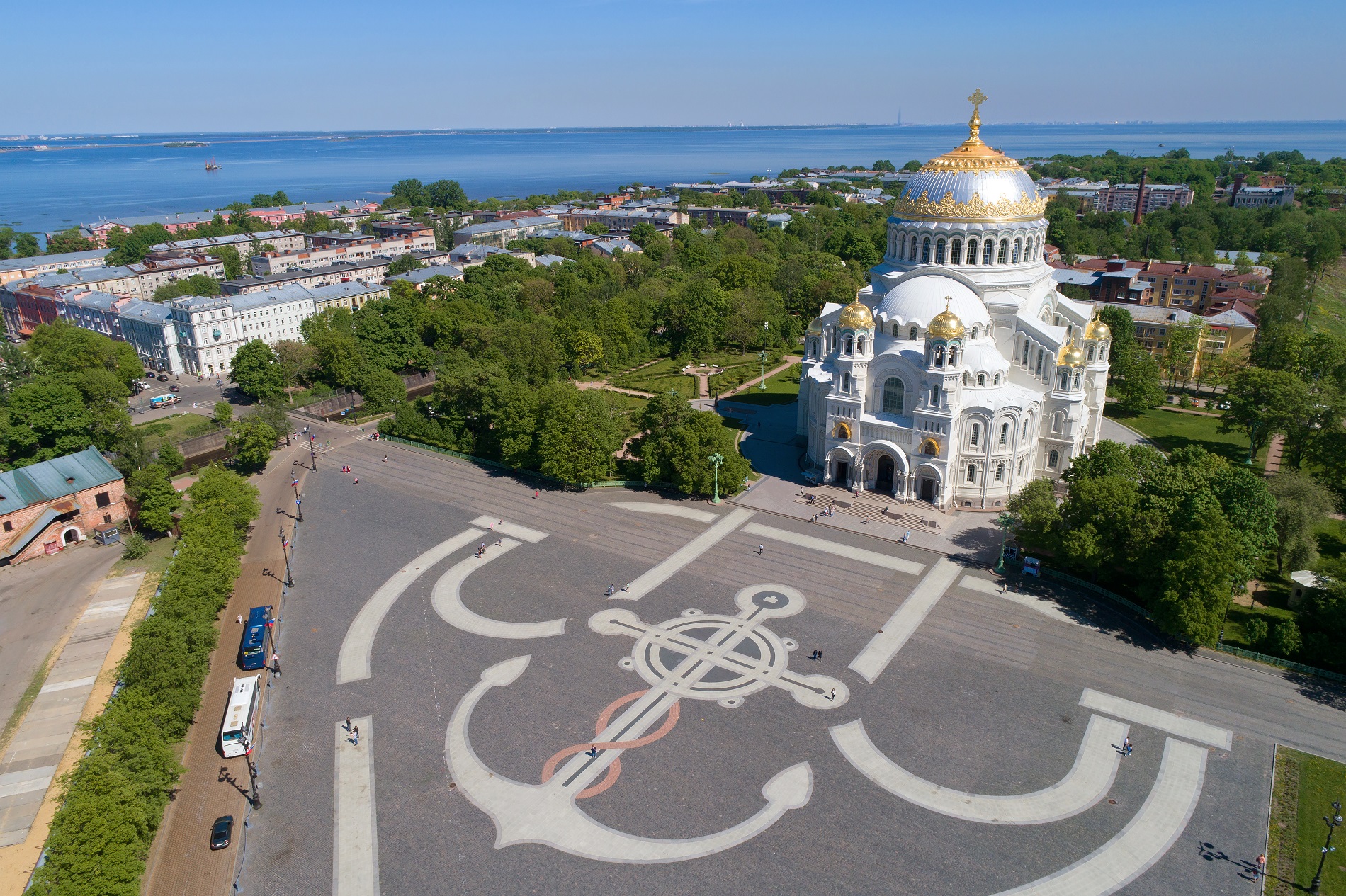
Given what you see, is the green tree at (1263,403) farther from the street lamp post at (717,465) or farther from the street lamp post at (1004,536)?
the street lamp post at (717,465)

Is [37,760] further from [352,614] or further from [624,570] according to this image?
[624,570]

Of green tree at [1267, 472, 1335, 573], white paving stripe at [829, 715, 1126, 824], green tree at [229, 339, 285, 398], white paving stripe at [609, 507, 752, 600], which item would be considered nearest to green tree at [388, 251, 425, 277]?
green tree at [229, 339, 285, 398]

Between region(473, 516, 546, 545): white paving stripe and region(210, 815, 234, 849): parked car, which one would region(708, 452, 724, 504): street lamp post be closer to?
region(473, 516, 546, 545): white paving stripe

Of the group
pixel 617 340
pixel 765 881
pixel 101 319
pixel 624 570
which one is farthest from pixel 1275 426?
pixel 101 319

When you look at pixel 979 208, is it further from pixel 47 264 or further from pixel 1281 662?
pixel 47 264

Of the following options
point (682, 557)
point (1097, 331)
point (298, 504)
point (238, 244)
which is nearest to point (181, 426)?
point (298, 504)
